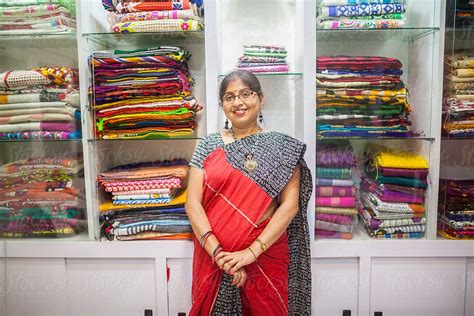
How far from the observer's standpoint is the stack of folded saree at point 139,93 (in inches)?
70.1

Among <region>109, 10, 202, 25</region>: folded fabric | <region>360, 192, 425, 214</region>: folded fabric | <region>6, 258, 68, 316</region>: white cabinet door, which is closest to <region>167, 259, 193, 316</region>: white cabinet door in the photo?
<region>6, 258, 68, 316</region>: white cabinet door

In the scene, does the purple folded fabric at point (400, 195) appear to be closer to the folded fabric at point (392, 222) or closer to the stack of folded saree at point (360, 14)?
the folded fabric at point (392, 222)

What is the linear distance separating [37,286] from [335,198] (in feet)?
5.16

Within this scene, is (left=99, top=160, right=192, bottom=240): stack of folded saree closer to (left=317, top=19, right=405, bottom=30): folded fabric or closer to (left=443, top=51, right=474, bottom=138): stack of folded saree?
(left=317, top=19, right=405, bottom=30): folded fabric

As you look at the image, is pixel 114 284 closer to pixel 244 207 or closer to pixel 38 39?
pixel 244 207

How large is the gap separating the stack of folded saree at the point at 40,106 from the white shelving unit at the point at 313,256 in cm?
9

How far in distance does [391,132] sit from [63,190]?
1682 millimetres

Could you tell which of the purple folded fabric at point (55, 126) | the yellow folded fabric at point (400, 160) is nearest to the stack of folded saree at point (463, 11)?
the yellow folded fabric at point (400, 160)

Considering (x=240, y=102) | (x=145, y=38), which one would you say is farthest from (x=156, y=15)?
(x=240, y=102)

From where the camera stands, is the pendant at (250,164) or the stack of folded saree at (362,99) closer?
the pendant at (250,164)

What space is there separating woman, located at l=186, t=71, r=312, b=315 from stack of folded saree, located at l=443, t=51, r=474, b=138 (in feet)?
2.66

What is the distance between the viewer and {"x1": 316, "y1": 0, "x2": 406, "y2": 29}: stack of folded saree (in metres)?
1.71

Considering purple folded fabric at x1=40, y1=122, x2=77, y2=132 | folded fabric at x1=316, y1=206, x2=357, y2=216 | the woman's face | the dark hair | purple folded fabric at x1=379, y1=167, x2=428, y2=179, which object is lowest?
folded fabric at x1=316, y1=206, x2=357, y2=216

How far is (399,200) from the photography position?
1783 millimetres
